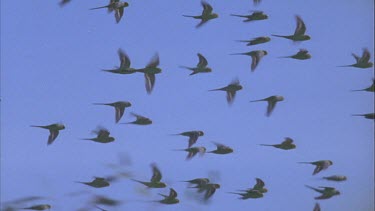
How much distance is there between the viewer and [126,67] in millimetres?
22125

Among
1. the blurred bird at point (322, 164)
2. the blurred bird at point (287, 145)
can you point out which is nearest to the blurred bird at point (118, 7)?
the blurred bird at point (287, 145)

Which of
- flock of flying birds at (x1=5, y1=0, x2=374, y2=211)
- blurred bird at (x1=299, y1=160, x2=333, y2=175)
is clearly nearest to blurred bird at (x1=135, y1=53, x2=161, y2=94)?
flock of flying birds at (x1=5, y1=0, x2=374, y2=211)

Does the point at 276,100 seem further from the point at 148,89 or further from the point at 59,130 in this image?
the point at 59,130

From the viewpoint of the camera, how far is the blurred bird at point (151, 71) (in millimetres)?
23031

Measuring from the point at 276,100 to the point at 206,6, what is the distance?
3027 millimetres

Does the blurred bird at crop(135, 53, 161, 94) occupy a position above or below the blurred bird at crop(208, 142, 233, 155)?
above

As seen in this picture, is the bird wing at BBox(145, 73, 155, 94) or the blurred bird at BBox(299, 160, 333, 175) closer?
the blurred bird at BBox(299, 160, 333, 175)

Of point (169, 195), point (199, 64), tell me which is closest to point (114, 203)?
point (169, 195)

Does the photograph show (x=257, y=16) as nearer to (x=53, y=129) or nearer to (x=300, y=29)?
(x=300, y=29)

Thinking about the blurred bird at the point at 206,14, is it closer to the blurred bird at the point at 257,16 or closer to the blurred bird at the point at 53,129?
the blurred bird at the point at 257,16

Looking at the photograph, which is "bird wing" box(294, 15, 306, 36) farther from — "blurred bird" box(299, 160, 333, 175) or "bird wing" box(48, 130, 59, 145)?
"bird wing" box(48, 130, 59, 145)

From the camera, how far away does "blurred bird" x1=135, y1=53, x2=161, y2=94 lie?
2303 centimetres

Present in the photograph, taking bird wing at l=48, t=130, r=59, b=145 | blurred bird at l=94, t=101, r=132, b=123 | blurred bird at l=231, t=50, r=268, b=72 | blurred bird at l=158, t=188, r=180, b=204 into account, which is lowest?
blurred bird at l=158, t=188, r=180, b=204

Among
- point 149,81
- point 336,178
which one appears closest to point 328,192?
point 336,178
